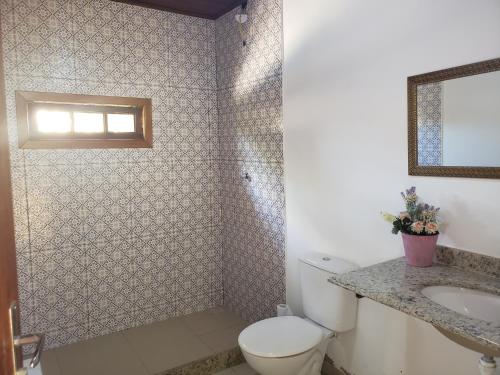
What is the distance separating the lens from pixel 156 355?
2.70m

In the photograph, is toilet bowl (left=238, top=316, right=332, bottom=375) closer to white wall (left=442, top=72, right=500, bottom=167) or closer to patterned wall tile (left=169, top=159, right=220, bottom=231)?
white wall (left=442, top=72, right=500, bottom=167)

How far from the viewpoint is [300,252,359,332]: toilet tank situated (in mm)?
2121

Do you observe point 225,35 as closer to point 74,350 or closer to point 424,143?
point 424,143

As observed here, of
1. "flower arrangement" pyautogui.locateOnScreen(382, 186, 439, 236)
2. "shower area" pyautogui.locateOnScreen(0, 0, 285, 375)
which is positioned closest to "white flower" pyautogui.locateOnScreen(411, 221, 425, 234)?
"flower arrangement" pyautogui.locateOnScreen(382, 186, 439, 236)

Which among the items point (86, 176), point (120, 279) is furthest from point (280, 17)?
point (120, 279)

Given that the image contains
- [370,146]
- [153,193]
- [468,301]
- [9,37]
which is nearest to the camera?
[468,301]

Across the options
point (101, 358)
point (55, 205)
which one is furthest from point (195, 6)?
point (101, 358)

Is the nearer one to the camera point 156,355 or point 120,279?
point 156,355

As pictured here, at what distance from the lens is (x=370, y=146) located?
2.06 meters

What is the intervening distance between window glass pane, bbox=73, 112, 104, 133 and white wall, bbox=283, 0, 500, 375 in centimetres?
141

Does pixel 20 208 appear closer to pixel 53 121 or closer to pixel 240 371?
pixel 53 121

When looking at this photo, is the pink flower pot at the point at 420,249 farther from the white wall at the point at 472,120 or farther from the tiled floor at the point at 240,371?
the tiled floor at the point at 240,371

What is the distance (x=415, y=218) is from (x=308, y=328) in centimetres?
84

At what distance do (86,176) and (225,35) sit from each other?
1.54 meters
